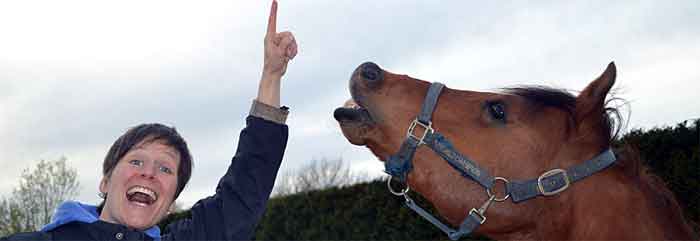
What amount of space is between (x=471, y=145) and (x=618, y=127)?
74 cm

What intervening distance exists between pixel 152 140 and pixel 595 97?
2018 mm

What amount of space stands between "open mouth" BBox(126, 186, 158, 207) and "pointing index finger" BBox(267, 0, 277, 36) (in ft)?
2.89

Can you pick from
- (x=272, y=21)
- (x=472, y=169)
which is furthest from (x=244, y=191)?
(x=472, y=169)

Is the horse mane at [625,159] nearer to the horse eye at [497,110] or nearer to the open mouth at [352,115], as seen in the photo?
the horse eye at [497,110]

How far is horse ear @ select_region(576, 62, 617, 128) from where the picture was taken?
314cm

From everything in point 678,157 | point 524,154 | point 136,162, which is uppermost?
point 524,154

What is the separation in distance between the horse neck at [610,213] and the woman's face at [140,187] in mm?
1678

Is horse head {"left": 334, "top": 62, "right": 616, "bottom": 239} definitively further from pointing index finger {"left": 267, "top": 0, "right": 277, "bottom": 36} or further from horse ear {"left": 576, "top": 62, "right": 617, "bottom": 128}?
pointing index finger {"left": 267, "top": 0, "right": 277, "bottom": 36}

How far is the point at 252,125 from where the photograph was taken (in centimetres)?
305

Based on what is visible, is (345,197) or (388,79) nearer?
(388,79)

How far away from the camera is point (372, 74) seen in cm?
330

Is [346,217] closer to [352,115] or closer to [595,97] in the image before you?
[352,115]

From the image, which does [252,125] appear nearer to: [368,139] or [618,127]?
[368,139]

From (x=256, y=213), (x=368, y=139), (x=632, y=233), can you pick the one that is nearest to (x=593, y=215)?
(x=632, y=233)
